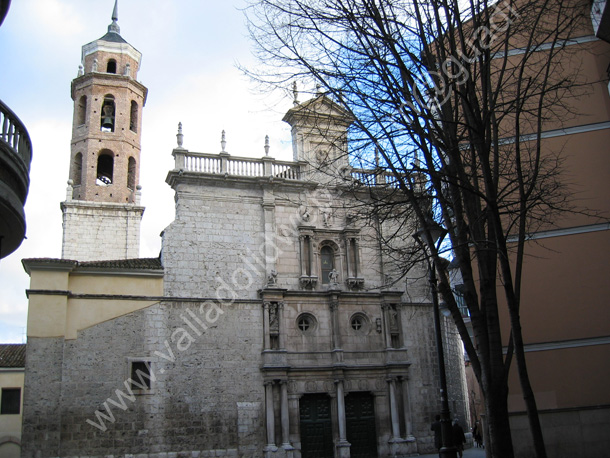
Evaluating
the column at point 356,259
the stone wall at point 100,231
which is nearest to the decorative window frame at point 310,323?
the column at point 356,259

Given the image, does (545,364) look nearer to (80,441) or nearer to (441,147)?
(441,147)

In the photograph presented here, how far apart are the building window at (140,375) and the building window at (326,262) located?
302 inches

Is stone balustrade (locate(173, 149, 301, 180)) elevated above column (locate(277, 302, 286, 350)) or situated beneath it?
elevated above

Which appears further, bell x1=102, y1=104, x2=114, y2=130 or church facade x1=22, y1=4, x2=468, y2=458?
bell x1=102, y1=104, x2=114, y2=130

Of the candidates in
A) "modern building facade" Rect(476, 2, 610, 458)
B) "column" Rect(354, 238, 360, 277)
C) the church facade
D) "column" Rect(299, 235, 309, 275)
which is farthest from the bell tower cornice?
"modern building facade" Rect(476, 2, 610, 458)

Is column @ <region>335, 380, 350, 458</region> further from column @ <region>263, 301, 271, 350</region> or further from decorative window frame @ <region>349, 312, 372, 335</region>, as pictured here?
column @ <region>263, 301, 271, 350</region>

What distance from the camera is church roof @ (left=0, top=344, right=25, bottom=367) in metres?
28.8

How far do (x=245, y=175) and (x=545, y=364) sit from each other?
14.5 meters

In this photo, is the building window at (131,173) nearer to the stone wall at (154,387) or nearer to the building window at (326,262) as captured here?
the building window at (326,262)

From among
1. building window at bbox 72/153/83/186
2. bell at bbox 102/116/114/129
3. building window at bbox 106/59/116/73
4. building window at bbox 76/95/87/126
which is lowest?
building window at bbox 72/153/83/186

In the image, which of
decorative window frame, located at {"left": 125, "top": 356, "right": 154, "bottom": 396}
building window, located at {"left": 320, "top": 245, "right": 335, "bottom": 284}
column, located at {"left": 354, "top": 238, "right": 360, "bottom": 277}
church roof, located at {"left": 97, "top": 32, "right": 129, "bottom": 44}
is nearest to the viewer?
decorative window frame, located at {"left": 125, "top": 356, "right": 154, "bottom": 396}

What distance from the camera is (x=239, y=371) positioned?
22219 mm

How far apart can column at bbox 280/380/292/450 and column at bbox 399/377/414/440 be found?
4.71 meters

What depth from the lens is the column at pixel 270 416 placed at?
2177 centimetres
